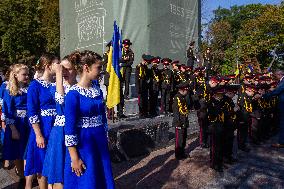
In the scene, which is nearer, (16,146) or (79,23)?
(16,146)

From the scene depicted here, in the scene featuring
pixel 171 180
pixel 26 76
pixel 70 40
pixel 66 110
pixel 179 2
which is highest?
pixel 179 2

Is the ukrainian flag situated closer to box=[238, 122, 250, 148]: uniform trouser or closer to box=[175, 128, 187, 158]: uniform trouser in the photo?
box=[175, 128, 187, 158]: uniform trouser

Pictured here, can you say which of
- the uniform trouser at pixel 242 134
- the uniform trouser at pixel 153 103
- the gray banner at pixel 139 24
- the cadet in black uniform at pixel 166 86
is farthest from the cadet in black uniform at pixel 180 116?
the gray banner at pixel 139 24

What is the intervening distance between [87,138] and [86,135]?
0.03m

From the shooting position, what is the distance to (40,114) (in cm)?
452

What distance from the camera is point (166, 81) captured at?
1161 centimetres

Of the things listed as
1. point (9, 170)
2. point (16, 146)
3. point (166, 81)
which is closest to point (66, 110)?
point (16, 146)

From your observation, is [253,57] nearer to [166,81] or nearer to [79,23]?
[79,23]

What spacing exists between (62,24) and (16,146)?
50.7 feet

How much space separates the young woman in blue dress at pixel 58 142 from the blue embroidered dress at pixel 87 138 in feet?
2.03

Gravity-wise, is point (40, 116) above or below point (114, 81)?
below

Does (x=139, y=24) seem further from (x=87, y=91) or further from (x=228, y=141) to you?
(x=87, y=91)

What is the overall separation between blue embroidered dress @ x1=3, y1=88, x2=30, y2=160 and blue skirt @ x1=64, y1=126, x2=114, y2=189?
6.95 feet

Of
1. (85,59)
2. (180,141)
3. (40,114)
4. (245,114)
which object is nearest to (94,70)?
(85,59)
